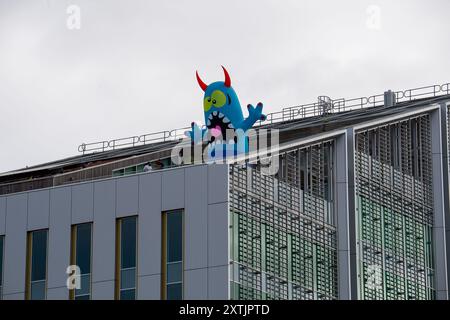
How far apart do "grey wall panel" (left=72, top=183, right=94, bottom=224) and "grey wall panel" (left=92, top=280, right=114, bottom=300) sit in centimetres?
293

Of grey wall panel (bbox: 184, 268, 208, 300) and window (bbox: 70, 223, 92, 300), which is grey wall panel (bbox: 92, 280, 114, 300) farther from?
grey wall panel (bbox: 184, 268, 208, 300)

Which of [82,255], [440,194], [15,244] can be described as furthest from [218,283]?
[440,194]

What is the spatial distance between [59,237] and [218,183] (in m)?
8.50

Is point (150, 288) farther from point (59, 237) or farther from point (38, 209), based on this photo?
point (38, 209)

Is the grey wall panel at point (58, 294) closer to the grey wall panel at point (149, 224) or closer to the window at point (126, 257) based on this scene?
the window at point (126, 257)

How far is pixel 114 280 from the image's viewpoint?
71438mm

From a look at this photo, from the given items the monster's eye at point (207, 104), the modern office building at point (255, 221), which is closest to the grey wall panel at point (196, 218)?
the modern office building at point (255, 221)

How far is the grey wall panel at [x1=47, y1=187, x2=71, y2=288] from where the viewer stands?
7300 centimetres

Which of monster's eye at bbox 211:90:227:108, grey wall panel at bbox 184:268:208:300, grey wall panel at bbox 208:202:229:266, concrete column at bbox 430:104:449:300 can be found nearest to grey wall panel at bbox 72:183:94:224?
grey wall panel at bbox 184:268:208:300

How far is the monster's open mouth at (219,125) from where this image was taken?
77.4 meters

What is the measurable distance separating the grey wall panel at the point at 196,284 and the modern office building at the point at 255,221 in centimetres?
7

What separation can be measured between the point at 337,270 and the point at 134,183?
1061 cm
